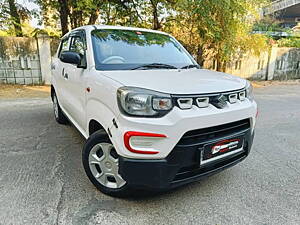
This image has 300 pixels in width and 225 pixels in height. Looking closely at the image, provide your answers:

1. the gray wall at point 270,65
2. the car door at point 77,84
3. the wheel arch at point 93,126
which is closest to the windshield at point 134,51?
the car door at point 77,84

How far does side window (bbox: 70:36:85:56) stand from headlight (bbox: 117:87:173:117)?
4.34 feet

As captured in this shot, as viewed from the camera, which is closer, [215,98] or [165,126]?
[165,126]

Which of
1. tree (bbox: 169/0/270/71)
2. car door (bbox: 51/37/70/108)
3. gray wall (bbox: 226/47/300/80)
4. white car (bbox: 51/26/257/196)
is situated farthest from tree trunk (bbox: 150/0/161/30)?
white car (bbox: 51/26/257/196)

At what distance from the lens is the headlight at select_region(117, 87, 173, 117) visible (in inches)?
71.2

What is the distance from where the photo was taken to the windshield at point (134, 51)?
2.60 m

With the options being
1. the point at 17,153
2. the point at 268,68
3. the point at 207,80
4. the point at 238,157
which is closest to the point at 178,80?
the point at 207,80

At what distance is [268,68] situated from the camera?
12156 mm

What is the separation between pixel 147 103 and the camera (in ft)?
5.92

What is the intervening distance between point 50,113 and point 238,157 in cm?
436

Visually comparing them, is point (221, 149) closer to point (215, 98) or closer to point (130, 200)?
point (215, 98)

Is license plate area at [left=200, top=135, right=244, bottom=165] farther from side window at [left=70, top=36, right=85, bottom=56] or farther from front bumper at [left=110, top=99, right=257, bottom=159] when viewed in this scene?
side window at [left=70, top=36, right=85, bottom=56]

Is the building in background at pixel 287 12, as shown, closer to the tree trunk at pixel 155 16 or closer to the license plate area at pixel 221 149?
the tree trunk at pixel 155 16

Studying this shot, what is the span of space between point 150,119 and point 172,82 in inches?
18.6

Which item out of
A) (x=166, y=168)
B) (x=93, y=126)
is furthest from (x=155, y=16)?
(x=166, y=168)
